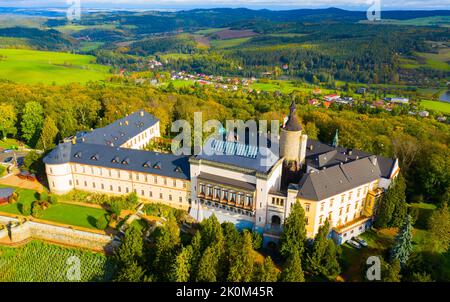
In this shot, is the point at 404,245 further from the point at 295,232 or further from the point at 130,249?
the point at 130,249

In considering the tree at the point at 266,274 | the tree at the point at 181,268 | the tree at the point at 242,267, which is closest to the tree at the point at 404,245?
the tree at the point at 266,274

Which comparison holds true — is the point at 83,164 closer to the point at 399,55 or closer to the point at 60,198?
the point at 60,198

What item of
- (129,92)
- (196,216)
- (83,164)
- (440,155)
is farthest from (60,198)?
(440,155)

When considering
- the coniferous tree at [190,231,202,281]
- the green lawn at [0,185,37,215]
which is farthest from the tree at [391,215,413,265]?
the green lawn at [0,185,37,215]

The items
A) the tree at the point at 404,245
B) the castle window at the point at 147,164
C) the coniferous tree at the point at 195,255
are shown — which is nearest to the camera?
the coniferous tree at the point at 195,255

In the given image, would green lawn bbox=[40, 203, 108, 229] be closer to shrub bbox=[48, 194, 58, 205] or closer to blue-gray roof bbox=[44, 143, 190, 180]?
shrub bbox=[48, 194, 58, 205]

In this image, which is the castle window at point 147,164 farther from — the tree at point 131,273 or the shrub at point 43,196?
the tree at point 131,273
